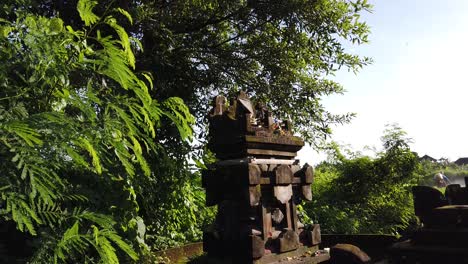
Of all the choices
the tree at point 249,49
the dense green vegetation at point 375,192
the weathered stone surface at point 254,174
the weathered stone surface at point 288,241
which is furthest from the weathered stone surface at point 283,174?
the dense green vegetation at point 375,192

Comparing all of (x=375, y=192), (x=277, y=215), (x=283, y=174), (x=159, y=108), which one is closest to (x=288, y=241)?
(x=277, y=215)

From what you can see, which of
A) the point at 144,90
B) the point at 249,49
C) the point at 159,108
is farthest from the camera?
the point at 249,49

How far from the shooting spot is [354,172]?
8.76 metres

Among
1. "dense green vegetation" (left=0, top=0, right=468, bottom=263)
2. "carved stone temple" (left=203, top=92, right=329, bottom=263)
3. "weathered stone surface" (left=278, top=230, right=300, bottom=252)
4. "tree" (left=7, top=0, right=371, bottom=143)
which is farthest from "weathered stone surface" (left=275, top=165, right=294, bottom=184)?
"tree" (left=7, top=0, right=371, bottom=143)

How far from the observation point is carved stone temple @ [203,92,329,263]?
304 centimetres

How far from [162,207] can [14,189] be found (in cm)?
330

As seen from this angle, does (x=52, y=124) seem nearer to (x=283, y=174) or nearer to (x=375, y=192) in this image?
(x=283, y=174)

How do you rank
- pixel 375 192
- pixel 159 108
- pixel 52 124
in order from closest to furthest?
pixel 52 124, pixel 159 108, pixel 375 192

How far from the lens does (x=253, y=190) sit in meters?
3.04

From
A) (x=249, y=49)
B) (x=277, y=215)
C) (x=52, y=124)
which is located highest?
(x=249, y=49)

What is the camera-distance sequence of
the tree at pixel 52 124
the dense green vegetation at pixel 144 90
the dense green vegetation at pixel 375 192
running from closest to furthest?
1. the tree at pixel 52 124
2. the dense green vegetation at pixel 144 90
3. the dense green vegetation at pixel 375 192

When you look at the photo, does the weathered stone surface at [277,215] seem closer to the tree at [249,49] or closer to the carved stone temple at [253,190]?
the carved stone temple at [253,190]

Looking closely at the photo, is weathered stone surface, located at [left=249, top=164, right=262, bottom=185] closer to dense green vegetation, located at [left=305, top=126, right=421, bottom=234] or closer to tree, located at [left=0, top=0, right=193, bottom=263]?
tree, located at [left=0, top=0, right=193, bottom=263]

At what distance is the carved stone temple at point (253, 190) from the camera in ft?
9.99
